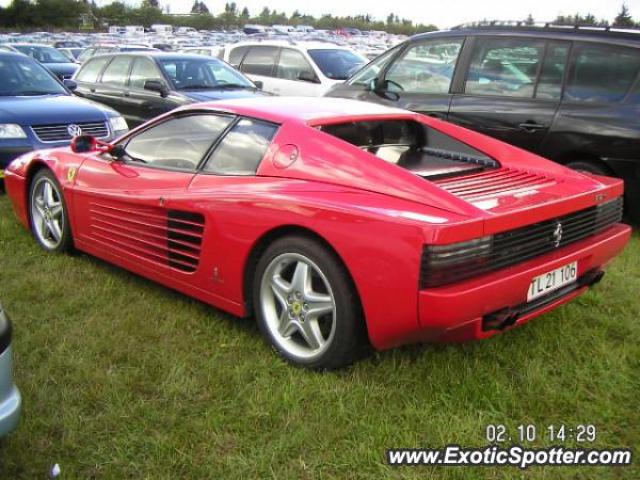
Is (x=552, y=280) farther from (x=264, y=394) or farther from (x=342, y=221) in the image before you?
(x=264, y=394)

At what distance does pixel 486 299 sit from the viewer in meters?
2.62

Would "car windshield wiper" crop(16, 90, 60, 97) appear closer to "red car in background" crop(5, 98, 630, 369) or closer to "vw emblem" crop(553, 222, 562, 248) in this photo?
"red car in background" crop(5, 98, 630, 369)

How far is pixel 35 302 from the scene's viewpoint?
3844mm

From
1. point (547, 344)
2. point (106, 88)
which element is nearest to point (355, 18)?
point (106, 88)

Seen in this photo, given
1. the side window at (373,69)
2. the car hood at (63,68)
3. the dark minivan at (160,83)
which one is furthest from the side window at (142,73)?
the car hood at (63,68)

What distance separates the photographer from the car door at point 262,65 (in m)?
10.5

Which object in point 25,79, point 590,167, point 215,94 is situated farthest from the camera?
point 215,94

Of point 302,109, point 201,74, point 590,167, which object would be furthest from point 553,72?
point 201,74

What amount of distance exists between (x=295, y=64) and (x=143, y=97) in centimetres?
268

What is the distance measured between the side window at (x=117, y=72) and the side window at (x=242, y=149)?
6436mm

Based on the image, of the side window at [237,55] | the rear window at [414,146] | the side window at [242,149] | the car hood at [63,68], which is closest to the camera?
the side window at [242,149]

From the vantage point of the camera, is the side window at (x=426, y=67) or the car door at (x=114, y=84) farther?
the car door at (x=114, y=84)

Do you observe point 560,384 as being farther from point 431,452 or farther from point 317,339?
point 317,339

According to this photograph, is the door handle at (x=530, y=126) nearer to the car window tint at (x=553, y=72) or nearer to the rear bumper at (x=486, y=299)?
the car window tint at (x=553, y=72)
